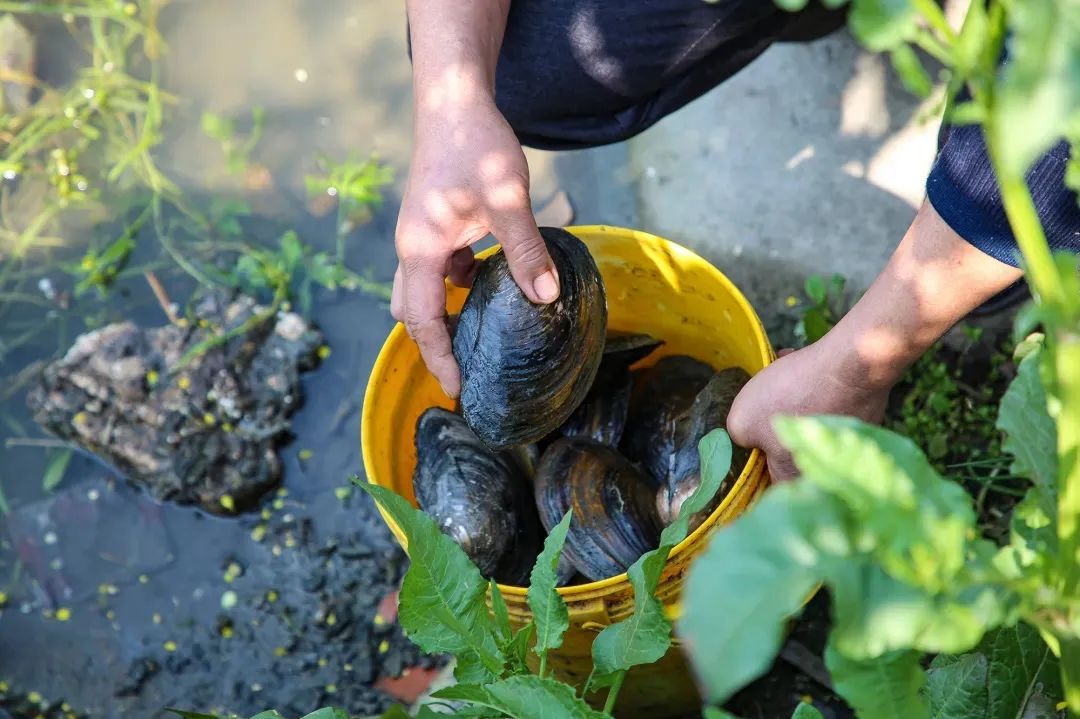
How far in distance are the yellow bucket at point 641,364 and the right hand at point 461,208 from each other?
0.19 m

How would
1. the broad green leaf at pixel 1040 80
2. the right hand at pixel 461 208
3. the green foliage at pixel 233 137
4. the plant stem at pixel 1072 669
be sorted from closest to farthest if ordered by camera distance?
the broad green leaf at pixel 1040 80 < the plant stem at pixel 1072 669 < the right hand at pixel 461 208 < the green foliage at pixel 233 137

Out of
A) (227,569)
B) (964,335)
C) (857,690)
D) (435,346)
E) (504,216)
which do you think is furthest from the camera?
(227,569)

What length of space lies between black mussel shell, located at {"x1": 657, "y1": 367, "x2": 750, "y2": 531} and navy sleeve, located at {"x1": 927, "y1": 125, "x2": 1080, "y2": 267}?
0.49m

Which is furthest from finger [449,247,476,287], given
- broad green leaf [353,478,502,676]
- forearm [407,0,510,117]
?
broad green leaf [353,478,502,676]

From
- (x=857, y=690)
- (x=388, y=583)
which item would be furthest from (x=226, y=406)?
(x=857, y=690)

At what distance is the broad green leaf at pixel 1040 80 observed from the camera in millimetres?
491

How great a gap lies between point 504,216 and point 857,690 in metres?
0.91

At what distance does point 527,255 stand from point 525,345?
Result: 0.15 metres

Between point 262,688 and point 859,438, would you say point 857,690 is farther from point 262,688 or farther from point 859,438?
point 262,688

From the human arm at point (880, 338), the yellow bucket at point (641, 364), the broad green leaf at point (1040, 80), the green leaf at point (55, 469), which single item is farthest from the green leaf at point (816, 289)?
the green leaf at point (55, 469)

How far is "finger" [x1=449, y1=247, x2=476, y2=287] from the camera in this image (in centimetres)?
176

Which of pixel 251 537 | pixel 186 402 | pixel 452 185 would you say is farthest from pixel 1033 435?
pixel 186 402

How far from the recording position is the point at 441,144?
1.56 metres

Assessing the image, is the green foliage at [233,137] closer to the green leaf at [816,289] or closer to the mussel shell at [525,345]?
the mussel shell at [525,345]
